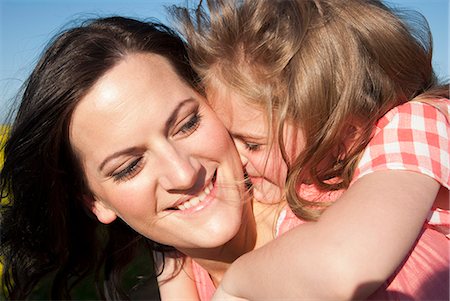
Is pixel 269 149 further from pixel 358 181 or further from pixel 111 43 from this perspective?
pixel 111 43

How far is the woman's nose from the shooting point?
8.94ft

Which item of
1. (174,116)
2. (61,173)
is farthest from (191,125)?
(61,173)

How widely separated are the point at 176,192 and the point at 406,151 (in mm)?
949

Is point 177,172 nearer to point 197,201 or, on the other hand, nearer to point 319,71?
point 197,201

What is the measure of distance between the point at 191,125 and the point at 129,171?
1.08 feet

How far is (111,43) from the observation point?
300cm

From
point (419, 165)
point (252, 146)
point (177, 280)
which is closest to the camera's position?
point (419, 165)

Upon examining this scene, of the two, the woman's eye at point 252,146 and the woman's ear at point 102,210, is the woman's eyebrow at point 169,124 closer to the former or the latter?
the woman's eye at point 252,146

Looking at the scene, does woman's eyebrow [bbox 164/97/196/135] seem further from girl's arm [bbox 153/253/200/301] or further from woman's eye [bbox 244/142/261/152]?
girl's arm [bbox 153/253/200/301]

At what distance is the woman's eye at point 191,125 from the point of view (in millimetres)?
2832

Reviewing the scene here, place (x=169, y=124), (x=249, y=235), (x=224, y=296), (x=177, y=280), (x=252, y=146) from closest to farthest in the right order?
1. (x=224, y=296)
2. (x=169, y=124)
3. (x=252, y=146)
4. (x=249, y=235)
5. (x=177, y=280)

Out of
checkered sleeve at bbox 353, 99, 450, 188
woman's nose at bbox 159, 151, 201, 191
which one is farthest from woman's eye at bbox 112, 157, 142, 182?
checkered sleeve at bbox 353, 99, 450, 188

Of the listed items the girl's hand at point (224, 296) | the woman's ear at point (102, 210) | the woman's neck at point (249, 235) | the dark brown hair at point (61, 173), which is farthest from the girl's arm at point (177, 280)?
the girl's hand at point (224, 296)

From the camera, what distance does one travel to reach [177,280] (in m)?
3.67
